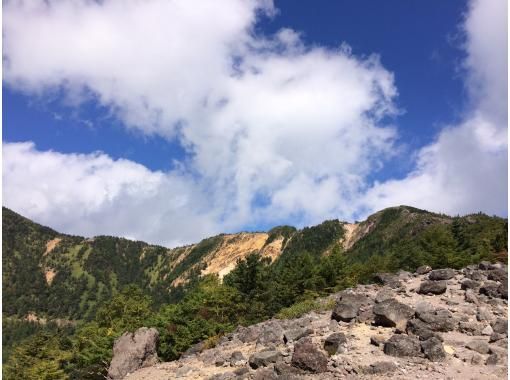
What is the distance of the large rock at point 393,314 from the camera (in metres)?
22.8

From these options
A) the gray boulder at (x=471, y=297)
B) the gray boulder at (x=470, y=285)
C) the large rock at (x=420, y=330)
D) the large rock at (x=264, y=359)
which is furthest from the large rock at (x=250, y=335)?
the gray boulder at (x=470, y=285)

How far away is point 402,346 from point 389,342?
664mm

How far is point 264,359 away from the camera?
72.1 ft

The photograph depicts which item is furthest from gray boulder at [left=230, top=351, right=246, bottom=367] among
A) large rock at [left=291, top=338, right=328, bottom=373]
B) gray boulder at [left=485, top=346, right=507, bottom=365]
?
gray boulder at [left=485, top=346, right=507, bottom=365]

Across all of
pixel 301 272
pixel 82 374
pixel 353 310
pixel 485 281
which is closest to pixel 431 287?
pixel 485 281

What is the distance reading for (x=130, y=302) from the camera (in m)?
62.5

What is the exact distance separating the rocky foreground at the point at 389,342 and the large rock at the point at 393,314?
51mm

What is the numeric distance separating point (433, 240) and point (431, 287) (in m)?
36.0

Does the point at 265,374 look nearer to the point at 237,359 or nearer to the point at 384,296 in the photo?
the point at 237,359

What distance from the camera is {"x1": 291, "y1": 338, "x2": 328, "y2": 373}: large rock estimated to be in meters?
19.7

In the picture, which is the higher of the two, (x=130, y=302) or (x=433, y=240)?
(x=433, y=240)

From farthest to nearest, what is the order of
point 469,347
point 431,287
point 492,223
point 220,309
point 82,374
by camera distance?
point 492,223 < point 82,374 < point 220,309 < point 431,287 < point 469,347

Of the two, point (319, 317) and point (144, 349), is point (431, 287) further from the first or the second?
point (144, 349)

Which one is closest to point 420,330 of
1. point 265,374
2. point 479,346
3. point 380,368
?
point 479,346
